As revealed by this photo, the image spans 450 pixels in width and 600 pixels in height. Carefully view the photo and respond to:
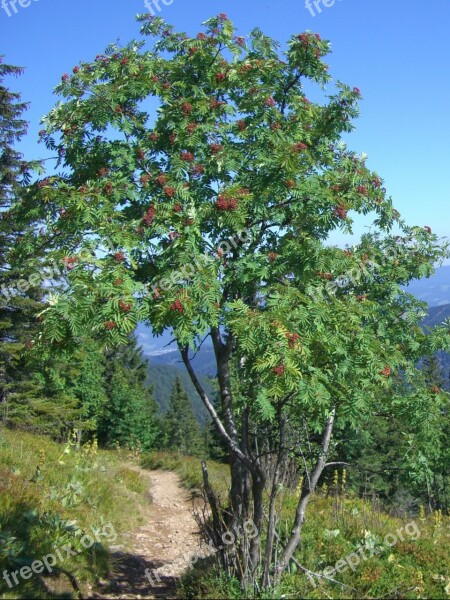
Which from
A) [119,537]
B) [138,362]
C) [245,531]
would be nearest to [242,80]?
[245,531]

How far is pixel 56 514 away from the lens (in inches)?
317

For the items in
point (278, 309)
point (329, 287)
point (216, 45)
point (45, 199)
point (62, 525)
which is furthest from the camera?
point (62, 525)

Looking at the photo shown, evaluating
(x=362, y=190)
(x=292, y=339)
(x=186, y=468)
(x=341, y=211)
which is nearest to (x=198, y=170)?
(x=341, y=211)

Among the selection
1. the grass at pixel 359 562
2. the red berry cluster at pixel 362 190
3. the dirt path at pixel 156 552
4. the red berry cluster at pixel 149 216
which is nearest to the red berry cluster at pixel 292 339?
the red berry cluster at pixel 149 216

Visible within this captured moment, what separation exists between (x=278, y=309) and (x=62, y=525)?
5.33 metres

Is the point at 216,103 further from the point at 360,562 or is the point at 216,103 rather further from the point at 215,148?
the point at 360,562

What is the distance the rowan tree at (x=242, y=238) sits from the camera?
480 centimetres

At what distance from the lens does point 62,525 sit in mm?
7941

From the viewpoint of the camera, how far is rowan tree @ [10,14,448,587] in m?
4.80

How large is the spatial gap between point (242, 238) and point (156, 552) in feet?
23.0

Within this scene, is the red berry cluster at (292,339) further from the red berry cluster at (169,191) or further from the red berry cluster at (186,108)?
the red berry cluster at (186,108)

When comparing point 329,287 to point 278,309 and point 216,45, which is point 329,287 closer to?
point 278,309

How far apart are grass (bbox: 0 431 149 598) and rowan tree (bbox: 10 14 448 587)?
255 cm

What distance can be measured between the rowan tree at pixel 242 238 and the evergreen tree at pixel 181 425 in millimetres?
62123
